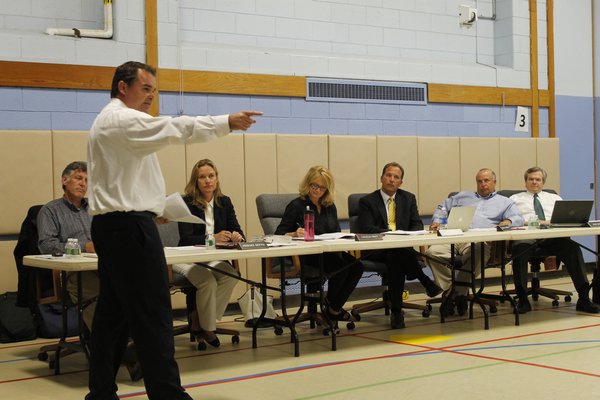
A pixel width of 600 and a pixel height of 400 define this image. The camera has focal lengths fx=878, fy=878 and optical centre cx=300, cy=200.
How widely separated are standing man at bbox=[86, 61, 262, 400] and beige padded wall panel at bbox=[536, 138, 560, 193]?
19.5ft

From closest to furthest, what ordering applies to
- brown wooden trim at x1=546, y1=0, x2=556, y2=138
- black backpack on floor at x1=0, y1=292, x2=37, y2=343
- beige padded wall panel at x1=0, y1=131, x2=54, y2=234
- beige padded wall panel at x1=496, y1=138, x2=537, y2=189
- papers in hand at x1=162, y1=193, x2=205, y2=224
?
1. papers in hand at x1=162, y1=193, x2=205, y2=224
2. black backpack on floor at x1=0, y1=292, x2=37, y2=343
3. beige padded wall panel at x1=0, y1=131, x2=54, y2=234
4. beige padded wall panel at x1=496, y1=138, x2=537, y2=189
5. brown wooden trim at x1=546, y1=0, x2=556, y2=138

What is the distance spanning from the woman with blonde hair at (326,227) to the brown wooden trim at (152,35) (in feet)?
4.69

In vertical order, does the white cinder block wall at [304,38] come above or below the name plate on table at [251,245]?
above

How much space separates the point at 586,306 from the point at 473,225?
102 centimetres

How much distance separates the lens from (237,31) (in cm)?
741

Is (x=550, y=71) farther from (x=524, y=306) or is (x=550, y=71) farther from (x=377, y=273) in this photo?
(x=377, y=273)

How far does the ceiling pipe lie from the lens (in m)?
6.30

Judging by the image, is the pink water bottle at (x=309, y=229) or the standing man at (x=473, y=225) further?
the standing man at (x=473, y=225)

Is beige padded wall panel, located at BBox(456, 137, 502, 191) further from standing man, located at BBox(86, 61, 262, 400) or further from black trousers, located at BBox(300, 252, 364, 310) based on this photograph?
standing man, located at BBox(86, 61, 262, 400)

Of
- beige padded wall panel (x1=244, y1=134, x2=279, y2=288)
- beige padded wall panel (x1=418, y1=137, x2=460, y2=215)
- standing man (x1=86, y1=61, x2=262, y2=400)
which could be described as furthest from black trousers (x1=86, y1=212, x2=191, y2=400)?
beige padded wall panel (x1=418, y1=137, x2=460, y2=215)

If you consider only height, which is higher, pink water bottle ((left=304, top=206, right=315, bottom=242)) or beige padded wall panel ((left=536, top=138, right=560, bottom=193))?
beige padded wall panel ((left=536, top=138, right=560, bottom=193))

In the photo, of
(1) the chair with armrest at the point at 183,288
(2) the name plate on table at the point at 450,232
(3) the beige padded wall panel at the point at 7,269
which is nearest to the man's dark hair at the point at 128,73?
(1) the chair with armrest at the point at 183,288

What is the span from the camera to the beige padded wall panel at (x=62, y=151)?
6070 mm

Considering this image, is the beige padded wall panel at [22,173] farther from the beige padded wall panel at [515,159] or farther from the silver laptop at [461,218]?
the beige padded wall panel at [515,159]
